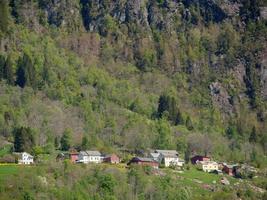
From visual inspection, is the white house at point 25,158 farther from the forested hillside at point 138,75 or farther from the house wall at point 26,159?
the forested hillside at point 138,75

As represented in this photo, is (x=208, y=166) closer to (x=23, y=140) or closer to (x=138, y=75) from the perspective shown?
(x=23, y=140)

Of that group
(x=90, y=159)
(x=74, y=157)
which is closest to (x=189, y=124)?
(x=90, y=159)

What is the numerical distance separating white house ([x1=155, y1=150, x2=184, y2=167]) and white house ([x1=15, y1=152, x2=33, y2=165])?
19.7 m

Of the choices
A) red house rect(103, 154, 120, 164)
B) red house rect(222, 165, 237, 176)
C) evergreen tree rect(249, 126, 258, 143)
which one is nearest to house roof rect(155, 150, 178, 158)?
red house rect(222, 165, 237, 176)

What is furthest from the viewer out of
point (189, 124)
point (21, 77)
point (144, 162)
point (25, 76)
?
point (189, 124)

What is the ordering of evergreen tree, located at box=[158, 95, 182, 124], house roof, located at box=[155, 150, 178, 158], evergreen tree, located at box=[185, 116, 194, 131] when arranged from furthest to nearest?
1. evergreen tree, located at box=[158, 95, 182, 124]
2. evergreen tree, located at box=[185, 116, 194, 131]
3. house roof, located at box=[155, 150, 178, 158]

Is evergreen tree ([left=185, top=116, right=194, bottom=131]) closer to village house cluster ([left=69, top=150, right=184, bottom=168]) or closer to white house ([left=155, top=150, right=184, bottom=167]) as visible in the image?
village house cluster ([left=69, top=150, right=184, bottom=168])

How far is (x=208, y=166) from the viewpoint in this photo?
14575 cm

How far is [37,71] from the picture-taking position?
538 feet

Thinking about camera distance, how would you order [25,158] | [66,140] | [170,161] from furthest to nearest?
1. [170,161]
2. [66,140]
3. [25,158]

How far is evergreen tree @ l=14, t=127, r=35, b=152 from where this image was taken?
133875 mm

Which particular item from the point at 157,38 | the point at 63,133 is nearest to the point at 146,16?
the point at 157,38

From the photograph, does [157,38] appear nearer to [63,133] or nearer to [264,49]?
[264,49]

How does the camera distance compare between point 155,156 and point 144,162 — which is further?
point 155,156
